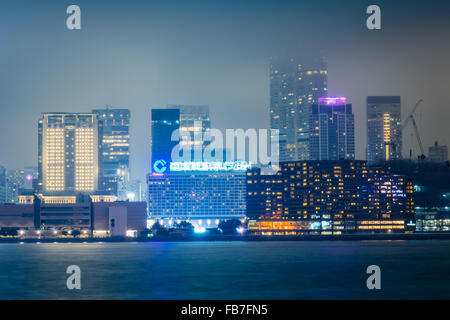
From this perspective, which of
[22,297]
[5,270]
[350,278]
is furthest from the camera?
[5,270]

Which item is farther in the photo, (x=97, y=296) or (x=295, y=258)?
(x=295, y=258)

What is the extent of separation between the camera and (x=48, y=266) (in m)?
150

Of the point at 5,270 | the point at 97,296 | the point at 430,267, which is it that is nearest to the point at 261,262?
the point at 430,267

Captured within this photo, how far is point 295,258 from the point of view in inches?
6727

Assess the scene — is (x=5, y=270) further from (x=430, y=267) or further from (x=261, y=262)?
(x=430, y=267)
